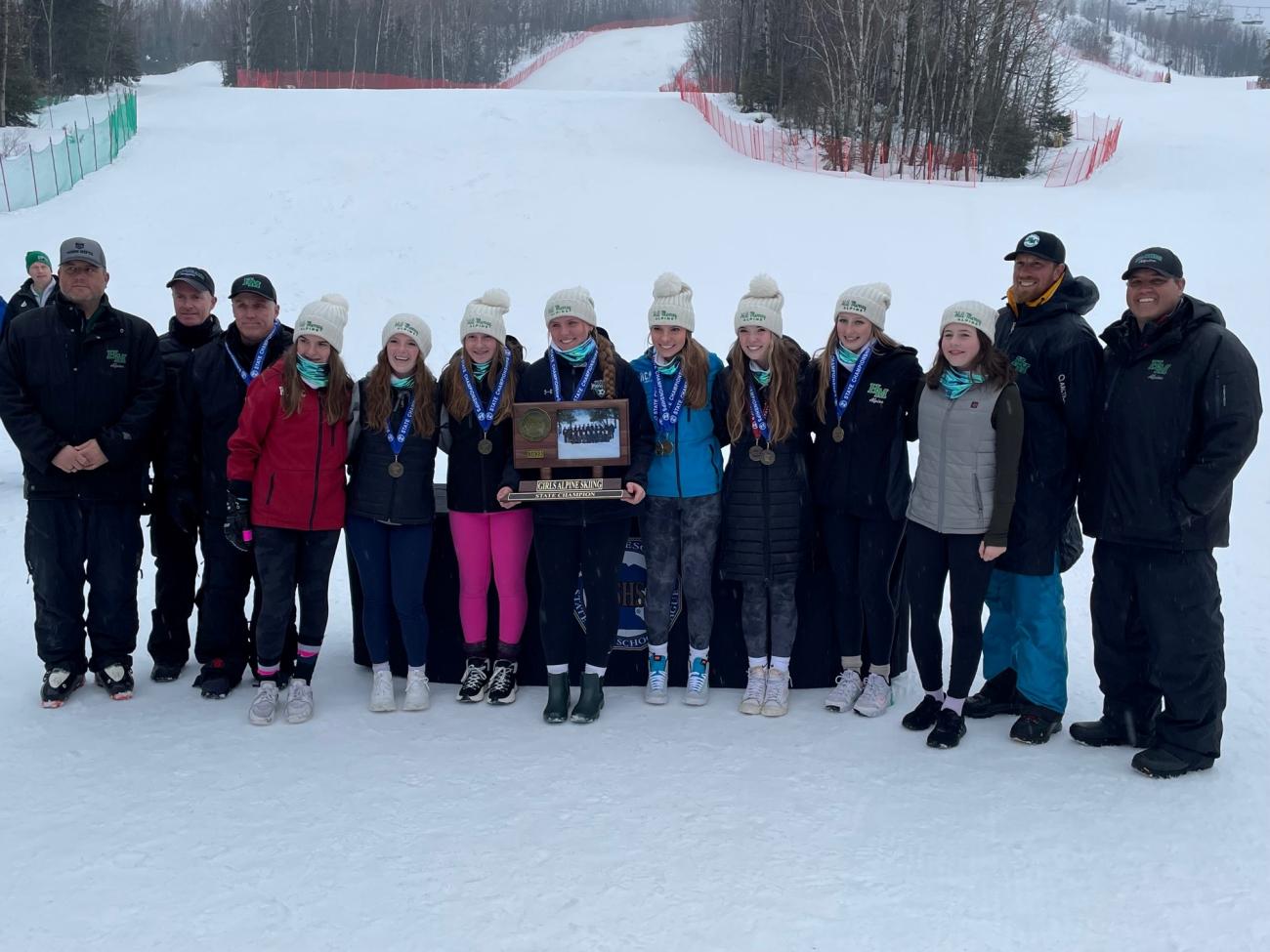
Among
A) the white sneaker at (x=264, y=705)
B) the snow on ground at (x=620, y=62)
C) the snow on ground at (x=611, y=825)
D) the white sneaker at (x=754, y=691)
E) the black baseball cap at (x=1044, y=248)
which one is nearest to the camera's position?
the snow on ground at (x=611, y=825)

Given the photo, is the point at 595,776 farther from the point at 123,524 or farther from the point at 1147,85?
the point at 1147,85

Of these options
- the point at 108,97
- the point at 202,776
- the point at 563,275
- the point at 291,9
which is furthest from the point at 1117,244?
the point at 291,9

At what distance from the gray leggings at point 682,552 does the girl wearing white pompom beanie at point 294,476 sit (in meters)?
1.53

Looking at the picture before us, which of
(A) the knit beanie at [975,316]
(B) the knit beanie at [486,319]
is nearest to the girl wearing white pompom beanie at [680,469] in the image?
(B) the knit beanie at [486,319]

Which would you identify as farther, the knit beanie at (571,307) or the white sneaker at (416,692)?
the white sneaker at (416,692)

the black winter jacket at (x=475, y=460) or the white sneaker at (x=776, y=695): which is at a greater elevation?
the black winter jacket at (x=475, y=460)

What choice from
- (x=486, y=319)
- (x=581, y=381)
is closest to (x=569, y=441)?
(x=581, y=381)

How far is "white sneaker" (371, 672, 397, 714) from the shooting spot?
4957 millimetres

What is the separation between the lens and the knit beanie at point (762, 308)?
15.7 ft

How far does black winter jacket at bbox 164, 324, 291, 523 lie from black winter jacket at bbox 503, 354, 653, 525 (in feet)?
4.35

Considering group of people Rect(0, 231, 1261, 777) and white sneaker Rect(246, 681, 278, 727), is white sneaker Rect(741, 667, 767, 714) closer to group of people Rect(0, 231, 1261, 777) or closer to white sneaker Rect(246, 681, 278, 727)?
group of people Rect(0, 231, 1261, 777)

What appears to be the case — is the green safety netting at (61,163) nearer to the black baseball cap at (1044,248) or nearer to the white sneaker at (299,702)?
the white sneaker at (299,702)

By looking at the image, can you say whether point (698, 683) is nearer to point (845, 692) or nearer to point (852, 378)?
point (845, 692)

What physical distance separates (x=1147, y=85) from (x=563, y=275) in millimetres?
36837
